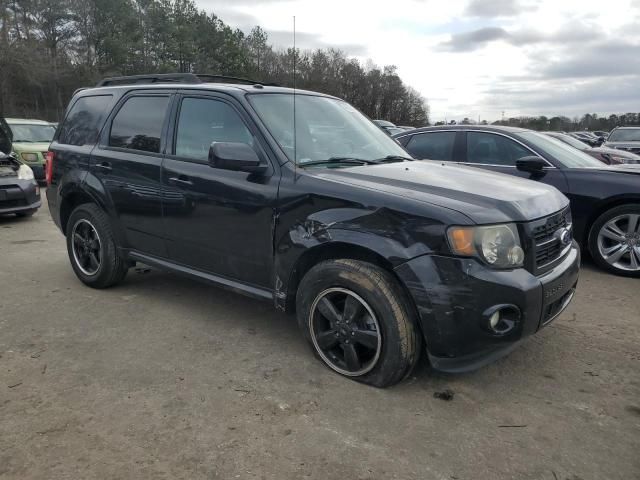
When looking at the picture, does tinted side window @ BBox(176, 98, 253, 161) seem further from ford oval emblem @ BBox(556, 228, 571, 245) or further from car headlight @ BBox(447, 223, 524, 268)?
ford oval emblem @ BBox(556, 228, 571, 245)

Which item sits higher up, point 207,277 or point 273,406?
point 207,277

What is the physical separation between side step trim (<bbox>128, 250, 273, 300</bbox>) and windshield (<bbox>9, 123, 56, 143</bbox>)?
1106 cm

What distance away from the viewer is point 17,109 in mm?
33281

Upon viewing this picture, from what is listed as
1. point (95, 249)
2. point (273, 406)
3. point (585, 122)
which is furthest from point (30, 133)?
point (585, 122)

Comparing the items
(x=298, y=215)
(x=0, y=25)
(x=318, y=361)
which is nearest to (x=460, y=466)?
(x=318, y=361)

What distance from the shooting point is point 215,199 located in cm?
369

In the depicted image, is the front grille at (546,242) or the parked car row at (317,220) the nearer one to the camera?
the parked car row at (317,220)

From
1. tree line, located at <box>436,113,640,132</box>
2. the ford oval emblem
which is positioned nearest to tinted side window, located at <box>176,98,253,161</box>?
the ford oval emblem

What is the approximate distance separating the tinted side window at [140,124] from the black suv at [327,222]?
0.05 ft

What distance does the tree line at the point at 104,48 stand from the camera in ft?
101

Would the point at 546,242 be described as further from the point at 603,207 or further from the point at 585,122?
the point at 585,122

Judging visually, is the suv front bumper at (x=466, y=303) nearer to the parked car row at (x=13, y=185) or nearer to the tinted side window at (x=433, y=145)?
the tinted side window at (x=433, y=145)

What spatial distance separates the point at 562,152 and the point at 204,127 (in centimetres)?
451

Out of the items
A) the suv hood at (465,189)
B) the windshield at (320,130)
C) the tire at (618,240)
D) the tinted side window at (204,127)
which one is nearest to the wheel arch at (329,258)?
the suv hood at (465,189)
